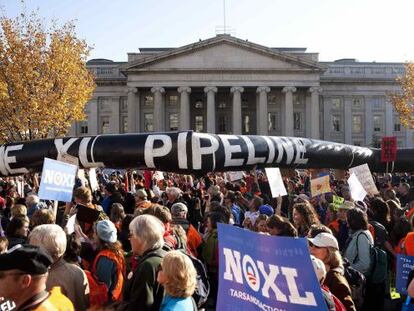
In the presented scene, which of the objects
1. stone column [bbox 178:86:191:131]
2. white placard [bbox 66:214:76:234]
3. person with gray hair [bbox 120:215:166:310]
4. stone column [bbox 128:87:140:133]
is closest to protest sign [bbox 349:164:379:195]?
white placard [bbox 66:214:76:234]

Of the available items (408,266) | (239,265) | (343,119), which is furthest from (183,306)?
(343,119)

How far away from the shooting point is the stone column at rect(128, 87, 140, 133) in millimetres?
62875

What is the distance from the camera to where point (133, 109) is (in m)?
63.9

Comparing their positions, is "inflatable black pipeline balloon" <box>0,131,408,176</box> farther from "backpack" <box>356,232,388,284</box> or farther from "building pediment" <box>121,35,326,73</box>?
"building pediment" <box>121,35,326,73</box>

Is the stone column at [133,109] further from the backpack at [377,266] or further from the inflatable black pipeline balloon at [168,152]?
the backpack at [377,266]

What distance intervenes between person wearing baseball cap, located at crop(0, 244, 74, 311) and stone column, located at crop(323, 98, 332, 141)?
6918cm

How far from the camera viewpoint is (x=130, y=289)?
15.5ft

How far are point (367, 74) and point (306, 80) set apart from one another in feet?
40.7

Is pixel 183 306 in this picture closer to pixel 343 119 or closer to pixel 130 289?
pixel 130 289

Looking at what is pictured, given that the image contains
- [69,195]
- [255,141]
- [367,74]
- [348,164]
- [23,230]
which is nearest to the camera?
[23,230]

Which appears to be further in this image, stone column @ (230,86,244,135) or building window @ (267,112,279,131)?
building window @ (267,112,279,131)

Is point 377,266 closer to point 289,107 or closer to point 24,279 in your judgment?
point 24,279

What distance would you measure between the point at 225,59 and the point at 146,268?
59223 mm

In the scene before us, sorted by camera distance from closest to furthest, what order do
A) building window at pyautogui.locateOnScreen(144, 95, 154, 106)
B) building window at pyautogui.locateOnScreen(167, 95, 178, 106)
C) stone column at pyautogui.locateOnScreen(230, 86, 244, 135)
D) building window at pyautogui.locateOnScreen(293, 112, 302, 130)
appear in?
stone column at pyautogui.locateOnScreen(230, 86, 244, 135), building window at pyautogui.locateOnScreen(293, 112, 302, 130), building window at pyautogui.locateOnScreen(144, 95, 154, 106), building window at pyautogui.locateOnScreen(167, 95, 178, 106)
